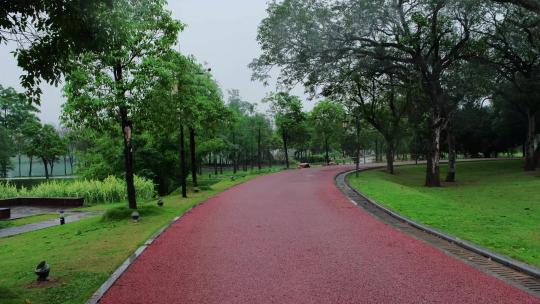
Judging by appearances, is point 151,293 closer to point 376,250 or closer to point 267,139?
point 376,250

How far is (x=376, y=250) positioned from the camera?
8445 mm

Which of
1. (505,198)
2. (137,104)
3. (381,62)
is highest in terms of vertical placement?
(381,62)

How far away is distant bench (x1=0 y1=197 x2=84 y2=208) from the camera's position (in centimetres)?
2252

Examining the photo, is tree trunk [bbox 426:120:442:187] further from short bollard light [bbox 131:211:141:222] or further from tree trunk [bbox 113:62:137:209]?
short bollard light [bbox 131:211:141:222]

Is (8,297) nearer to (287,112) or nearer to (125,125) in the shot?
(125,125)

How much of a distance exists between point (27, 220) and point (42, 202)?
6.35 meters

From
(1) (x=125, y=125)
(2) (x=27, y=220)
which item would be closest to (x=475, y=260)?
(1) (x=125, y=125)

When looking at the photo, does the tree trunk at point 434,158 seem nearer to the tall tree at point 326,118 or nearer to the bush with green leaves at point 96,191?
the bush with green leaves at point 96,191

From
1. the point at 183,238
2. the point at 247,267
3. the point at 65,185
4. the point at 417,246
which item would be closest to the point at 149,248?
the point at 183,238

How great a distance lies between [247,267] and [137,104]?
7917 mm

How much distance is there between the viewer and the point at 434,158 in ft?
89.0

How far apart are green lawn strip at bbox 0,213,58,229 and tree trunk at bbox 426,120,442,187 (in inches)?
791

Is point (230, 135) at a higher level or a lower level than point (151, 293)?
higher

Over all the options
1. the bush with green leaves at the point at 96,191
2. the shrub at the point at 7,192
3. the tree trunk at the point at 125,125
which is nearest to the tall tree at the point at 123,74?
the tree trunk at the point at 125,125
